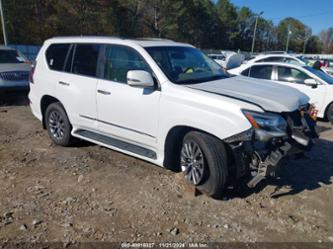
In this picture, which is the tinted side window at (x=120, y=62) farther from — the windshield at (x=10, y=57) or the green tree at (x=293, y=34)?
the green tree at (x=293, y=34)

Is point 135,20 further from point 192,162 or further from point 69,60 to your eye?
point 192,162

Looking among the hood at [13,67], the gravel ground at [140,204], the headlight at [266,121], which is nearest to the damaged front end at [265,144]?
the headlight at [266,121]

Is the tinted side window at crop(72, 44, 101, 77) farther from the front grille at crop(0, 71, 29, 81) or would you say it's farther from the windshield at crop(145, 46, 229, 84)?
the front grille at crop(0, 71, 29, 81)

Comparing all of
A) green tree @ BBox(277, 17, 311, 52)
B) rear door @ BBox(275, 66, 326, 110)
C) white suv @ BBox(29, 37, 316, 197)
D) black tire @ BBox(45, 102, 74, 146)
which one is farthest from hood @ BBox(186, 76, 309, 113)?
green tree @ BBox(277, 17, 311, 52)

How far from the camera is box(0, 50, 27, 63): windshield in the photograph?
1065 cm

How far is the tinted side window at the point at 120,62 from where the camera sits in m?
4.54

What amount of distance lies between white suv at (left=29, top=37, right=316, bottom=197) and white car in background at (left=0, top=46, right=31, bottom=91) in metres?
4.64

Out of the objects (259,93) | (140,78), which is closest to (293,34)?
(259,93)

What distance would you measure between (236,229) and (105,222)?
4.53 ft

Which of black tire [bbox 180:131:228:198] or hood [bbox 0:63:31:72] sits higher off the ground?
hood [bbox 0:63:31:72]

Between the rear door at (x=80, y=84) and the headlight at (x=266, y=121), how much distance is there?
2.49 m

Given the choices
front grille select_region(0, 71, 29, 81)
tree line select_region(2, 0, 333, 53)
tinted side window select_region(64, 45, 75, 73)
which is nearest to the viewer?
tinted side window select_region(64, 45, 75, 73)

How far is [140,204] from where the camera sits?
3.93m

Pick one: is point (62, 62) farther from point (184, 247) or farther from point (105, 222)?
point (184, 247)
